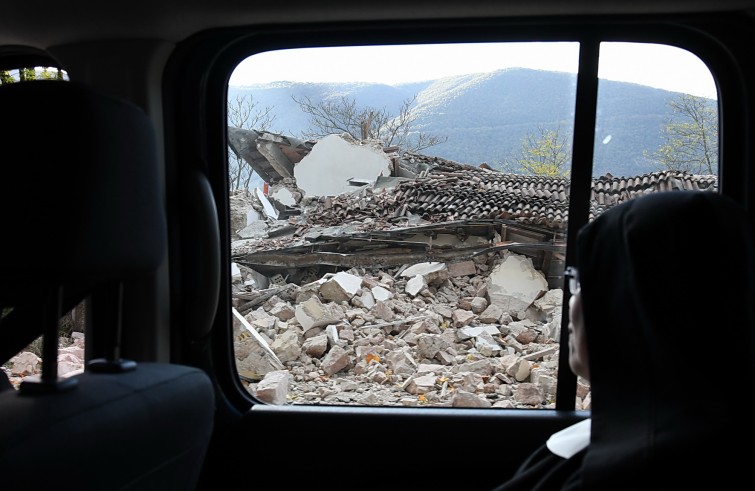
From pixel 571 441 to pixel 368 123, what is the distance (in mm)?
1574

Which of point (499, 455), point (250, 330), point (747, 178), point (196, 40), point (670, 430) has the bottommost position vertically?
point (499, 455)

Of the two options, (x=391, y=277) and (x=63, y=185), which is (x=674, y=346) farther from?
(x=391, y=277)

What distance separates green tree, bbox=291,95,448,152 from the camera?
2.63 meters

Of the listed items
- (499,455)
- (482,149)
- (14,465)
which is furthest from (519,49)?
(14,465)

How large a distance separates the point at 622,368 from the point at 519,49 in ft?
5.13

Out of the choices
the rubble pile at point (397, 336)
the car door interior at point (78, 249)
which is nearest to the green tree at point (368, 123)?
the rubble pile at point (397, 336)

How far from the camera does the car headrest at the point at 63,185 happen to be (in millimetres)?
1275

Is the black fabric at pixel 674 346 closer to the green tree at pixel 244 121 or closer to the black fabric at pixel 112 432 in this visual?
the black fabric at pixel 112 432

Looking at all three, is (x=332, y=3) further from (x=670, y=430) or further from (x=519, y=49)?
(x=670, y=430)

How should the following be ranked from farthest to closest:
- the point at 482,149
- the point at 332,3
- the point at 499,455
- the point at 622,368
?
the point at 482,149, the point at 499,455, the point at 332,3, the point at 622,368

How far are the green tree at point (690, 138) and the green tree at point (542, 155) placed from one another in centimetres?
31

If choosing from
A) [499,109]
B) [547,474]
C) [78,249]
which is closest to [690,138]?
[499,109]

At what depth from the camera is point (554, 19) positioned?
225 centimetres

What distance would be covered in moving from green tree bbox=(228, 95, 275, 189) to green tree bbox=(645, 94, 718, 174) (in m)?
1.41
